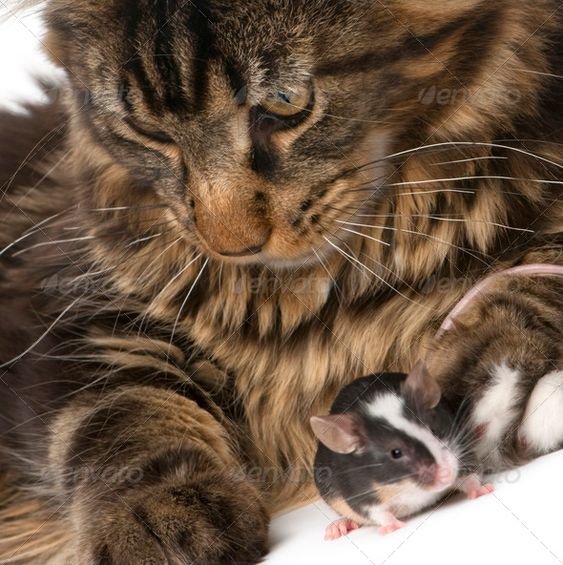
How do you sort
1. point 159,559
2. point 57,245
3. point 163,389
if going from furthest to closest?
1. point 57,245
2. point 163,389
3. point 159,559

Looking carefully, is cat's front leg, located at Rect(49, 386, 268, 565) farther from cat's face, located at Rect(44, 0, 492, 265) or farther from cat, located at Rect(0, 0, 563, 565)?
cat's face, located at Rect(44, 0, 492, 265)

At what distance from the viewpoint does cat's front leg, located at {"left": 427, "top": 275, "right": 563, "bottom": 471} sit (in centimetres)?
153

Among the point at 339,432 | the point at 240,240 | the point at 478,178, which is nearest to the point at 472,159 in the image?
the point at 478,178

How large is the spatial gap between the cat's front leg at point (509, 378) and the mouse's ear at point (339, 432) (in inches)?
6.3

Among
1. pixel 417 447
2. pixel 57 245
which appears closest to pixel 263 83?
pixel 417 447

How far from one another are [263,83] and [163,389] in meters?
0.67

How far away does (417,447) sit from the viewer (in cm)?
150

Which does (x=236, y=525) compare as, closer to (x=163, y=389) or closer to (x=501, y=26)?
(x=163, y=389)

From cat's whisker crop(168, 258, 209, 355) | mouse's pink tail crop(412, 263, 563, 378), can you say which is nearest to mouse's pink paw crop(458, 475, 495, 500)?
mouse's pink tail crop(412, 263, 563, 378)

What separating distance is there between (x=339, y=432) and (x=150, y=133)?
587mm

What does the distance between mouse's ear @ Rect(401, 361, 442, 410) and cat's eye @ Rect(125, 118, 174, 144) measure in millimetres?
552

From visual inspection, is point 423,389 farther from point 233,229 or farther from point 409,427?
point 233,229

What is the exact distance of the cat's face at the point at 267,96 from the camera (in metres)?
1.51

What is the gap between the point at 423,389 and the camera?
1521 millimetres
